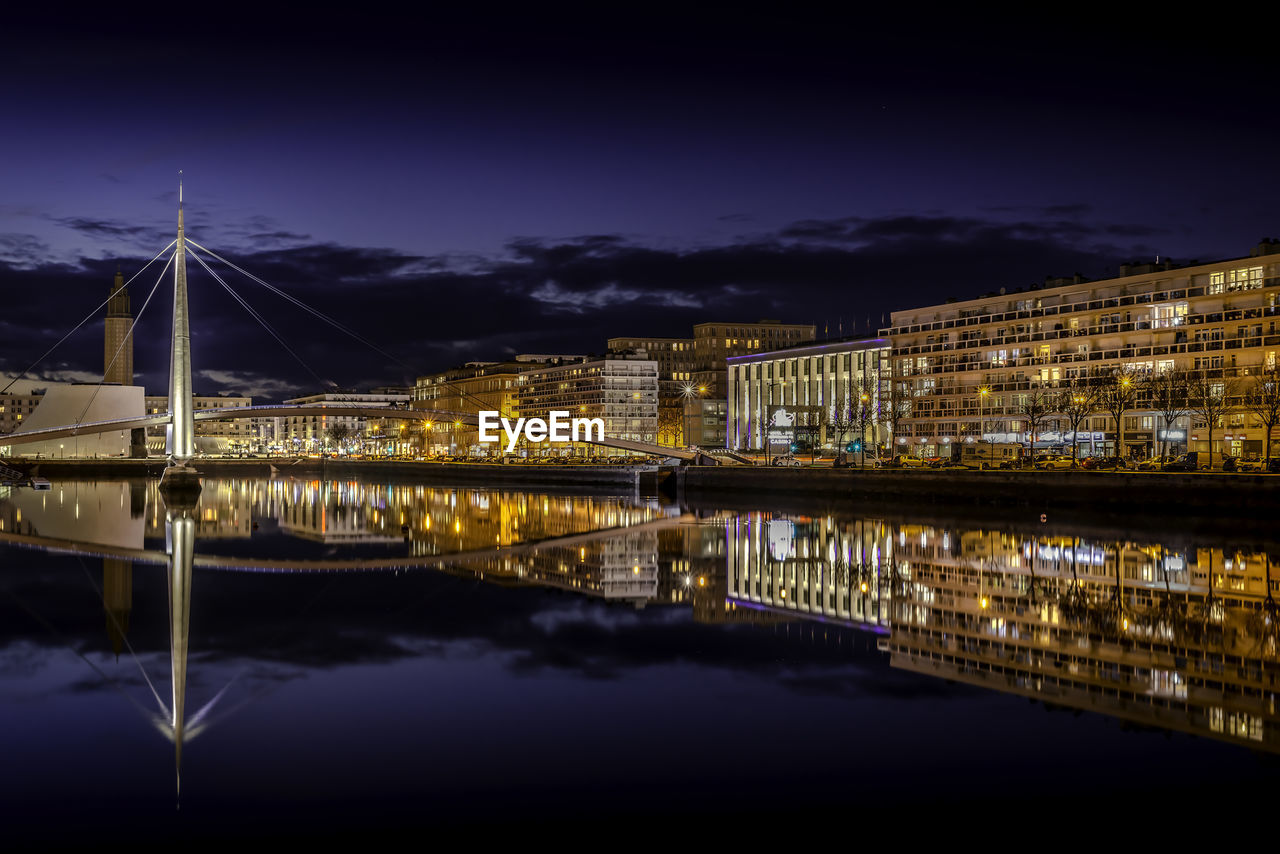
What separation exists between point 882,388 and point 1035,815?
77101mm

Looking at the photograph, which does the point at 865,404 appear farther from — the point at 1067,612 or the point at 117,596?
the point at 117,596

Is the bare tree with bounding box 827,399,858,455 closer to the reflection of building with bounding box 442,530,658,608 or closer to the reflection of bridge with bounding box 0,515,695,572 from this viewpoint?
the reflection of bridge with bounding box 0,515,695,572

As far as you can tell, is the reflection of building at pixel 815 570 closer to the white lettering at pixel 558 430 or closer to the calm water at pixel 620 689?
the calm water at pixel 620 689

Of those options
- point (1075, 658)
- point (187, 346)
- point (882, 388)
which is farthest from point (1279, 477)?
point (882, 388)

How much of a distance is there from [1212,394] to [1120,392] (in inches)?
159

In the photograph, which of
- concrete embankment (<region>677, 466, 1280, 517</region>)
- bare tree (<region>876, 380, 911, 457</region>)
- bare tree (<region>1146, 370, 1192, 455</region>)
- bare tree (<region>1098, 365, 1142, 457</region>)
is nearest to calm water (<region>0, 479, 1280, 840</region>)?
concrete embankment (<region>677, 466, 1280, 517</region>)

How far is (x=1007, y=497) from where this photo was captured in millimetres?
40781

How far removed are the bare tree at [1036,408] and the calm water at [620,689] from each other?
34984 millimetres

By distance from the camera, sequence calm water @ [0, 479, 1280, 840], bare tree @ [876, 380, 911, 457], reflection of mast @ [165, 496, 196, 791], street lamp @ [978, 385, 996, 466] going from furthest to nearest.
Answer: bare tree @ [876, 380, 911, 457]
street lamp @ [978, 385, 996, 466]
reflection of mast @ [165, 496, 196, 791]
calm water @ [0, 479, 1280, 840]

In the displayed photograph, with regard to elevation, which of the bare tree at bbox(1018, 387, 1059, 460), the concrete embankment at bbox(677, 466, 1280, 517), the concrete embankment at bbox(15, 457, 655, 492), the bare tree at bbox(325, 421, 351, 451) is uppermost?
the bare tree at bbox(1018, 387, 1059, 460)

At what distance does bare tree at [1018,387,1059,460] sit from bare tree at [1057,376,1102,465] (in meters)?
0.52

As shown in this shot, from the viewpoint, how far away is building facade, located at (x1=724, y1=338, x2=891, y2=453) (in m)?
80.9

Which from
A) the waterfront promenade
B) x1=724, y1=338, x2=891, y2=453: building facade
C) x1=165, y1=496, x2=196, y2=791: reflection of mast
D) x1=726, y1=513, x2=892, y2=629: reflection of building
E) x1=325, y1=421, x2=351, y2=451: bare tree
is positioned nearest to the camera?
x1=165, y1=496, x2=196, y2=791: reflection of mast

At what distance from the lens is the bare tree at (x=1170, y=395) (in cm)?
5303
